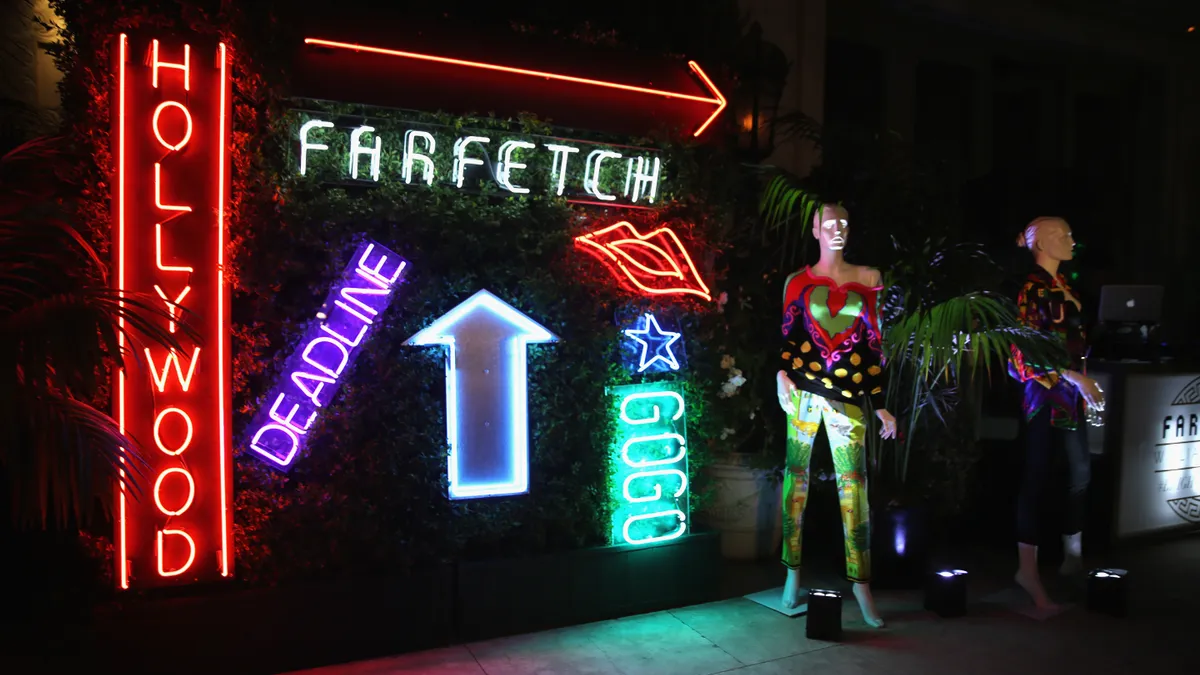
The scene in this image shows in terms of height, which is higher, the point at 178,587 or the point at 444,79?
the point at 444,79

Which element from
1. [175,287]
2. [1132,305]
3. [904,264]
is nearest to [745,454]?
[904,264]

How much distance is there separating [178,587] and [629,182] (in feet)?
9.69

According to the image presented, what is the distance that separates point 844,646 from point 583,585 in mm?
1348

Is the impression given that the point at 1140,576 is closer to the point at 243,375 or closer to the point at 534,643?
the point at 534,643

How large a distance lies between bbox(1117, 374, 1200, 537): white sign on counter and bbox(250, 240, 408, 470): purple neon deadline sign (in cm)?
498

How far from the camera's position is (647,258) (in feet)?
13.7

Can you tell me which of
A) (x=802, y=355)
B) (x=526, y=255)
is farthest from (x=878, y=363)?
(x=526, y=255)

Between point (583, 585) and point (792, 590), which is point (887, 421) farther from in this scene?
point (583, 585)

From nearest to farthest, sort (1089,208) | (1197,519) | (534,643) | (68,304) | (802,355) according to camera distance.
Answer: (68,304) < (534,643) < (802,355) < (1197,519) < (1089,208)

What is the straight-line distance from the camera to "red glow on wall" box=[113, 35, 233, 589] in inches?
124

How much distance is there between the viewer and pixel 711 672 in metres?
3.48

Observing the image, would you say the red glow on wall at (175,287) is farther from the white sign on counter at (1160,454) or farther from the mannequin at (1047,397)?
the white sign on counter at (1160,454)

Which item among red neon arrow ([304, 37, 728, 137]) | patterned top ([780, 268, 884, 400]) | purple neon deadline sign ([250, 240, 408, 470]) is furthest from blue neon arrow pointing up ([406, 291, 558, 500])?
patterned top ([780, 268, 884, 400])

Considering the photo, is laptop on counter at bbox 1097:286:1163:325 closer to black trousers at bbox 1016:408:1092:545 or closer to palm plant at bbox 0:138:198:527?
black trousers at bbox 1016:408:1092:545
